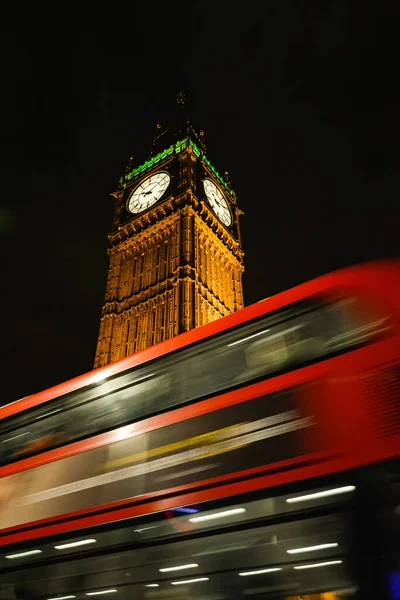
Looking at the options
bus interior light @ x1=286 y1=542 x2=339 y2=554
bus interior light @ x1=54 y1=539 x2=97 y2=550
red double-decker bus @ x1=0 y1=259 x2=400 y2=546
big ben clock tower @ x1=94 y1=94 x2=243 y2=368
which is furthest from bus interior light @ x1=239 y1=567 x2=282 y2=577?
big ben clock tower @ x1=94 y1=94 x2=243 y2=368

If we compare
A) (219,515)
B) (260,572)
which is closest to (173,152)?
(219,515)

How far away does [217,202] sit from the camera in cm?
3634

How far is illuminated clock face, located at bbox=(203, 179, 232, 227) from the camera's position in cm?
3512

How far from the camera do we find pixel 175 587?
3.65m

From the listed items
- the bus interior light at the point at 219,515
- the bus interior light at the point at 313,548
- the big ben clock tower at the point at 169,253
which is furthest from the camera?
the big ben clock tower at the point at 169,253

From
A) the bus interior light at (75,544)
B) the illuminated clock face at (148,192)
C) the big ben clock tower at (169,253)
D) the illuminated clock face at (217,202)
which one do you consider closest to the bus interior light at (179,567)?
the bus interior light at (75,544)

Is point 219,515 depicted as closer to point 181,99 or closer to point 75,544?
point 75,544

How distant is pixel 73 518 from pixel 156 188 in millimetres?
32666

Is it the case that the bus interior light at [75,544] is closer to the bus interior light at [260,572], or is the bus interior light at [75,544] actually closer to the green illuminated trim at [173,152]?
the bus interior light at [260,572]

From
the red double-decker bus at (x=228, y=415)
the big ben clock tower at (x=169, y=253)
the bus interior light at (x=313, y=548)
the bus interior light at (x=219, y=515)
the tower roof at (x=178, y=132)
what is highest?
the tower roof at (x=178, y=132)

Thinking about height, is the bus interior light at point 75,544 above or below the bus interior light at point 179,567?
above

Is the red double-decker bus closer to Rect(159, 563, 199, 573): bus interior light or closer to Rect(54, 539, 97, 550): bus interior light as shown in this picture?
Rect(54, 539, 97, 550): bus interior light

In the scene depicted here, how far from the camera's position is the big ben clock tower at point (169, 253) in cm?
2836

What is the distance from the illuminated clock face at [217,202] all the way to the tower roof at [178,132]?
5844 mm
